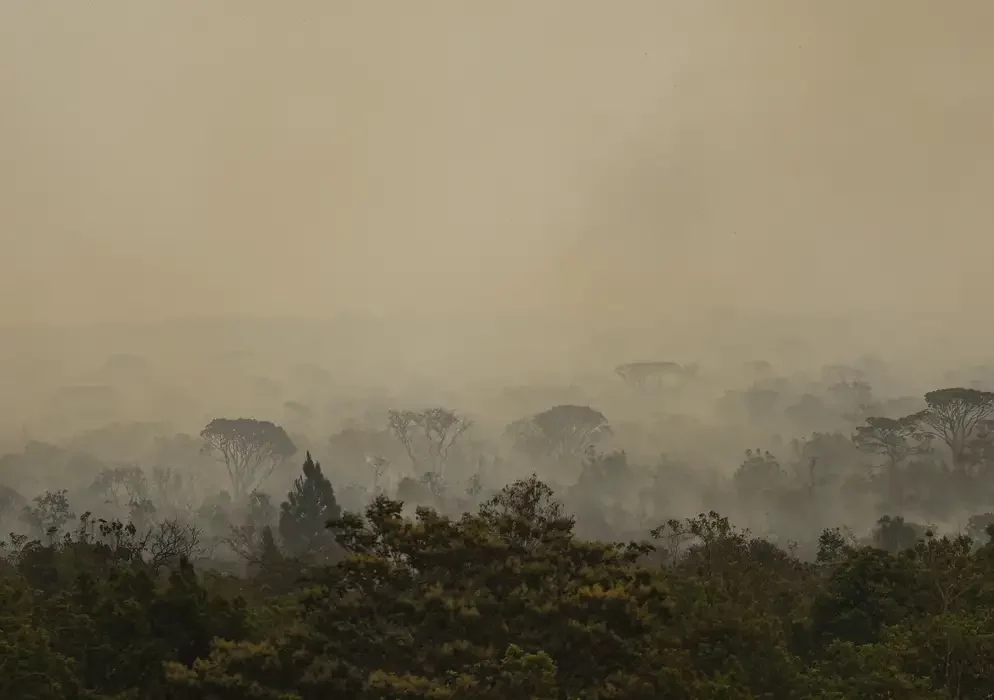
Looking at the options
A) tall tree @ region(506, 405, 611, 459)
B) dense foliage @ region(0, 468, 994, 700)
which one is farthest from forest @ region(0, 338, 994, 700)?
tall tree @ region(506, 405, 611, 459)

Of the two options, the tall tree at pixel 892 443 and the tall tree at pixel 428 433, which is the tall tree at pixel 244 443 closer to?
the tall tree at pixel 428 433

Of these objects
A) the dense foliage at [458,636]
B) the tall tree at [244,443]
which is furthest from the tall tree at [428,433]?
the dense foliage at [458,636]

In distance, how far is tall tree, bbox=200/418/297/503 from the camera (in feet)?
378

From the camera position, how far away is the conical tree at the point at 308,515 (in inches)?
2945

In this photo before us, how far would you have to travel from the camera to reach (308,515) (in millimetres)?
76250

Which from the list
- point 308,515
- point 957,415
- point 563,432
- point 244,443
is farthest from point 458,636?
point 563,432

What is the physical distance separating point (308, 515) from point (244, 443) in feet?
142

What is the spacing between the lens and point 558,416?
397ft

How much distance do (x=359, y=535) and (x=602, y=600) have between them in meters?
6.64

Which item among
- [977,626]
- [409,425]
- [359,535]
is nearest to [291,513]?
[409,425]

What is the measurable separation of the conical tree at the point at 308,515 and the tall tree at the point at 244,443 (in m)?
38.3

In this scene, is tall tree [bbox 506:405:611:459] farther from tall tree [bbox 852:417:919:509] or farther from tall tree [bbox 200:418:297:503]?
tall tree [bbox 852:417:919:509]

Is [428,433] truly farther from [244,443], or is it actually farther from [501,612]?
[501,612]

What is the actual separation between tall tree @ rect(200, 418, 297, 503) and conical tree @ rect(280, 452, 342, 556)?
1507 inches
